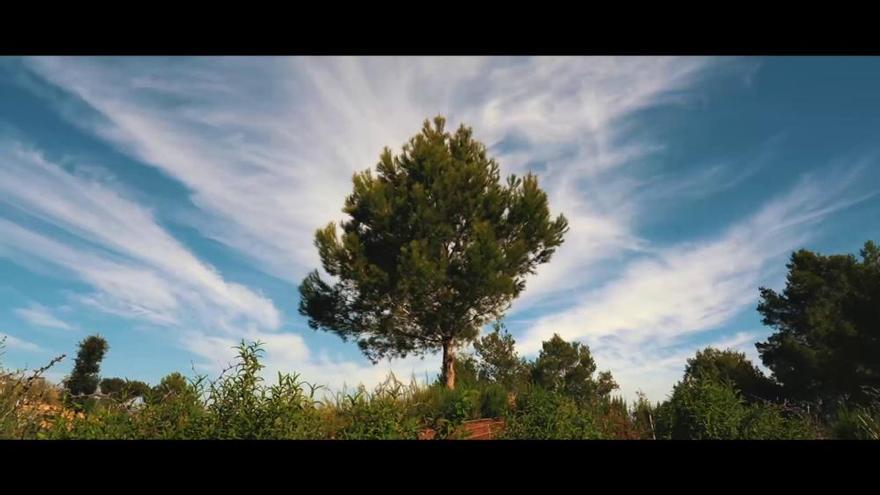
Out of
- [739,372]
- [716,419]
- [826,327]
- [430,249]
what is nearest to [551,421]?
[716,419]

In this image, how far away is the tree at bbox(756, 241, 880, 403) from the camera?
789 inches

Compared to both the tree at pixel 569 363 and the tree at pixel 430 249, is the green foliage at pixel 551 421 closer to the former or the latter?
the tree at pixel 430 249

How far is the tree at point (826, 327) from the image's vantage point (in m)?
20.0

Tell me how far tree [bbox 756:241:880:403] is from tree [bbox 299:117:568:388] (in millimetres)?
11586

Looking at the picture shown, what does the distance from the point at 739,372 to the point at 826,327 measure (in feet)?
19.0

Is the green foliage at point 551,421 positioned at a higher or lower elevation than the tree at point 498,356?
lower

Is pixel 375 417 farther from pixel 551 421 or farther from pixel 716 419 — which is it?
pixel 716 419

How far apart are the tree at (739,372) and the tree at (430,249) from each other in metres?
8.28

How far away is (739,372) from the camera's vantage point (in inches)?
1121

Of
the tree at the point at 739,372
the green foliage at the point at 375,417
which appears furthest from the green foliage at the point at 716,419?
the tree at the point at 739,372

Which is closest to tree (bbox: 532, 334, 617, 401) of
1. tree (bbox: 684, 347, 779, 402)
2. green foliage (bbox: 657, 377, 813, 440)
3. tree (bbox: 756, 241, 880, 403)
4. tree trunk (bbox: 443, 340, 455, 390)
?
tree (bbox: 684, 347, 779, 402)
